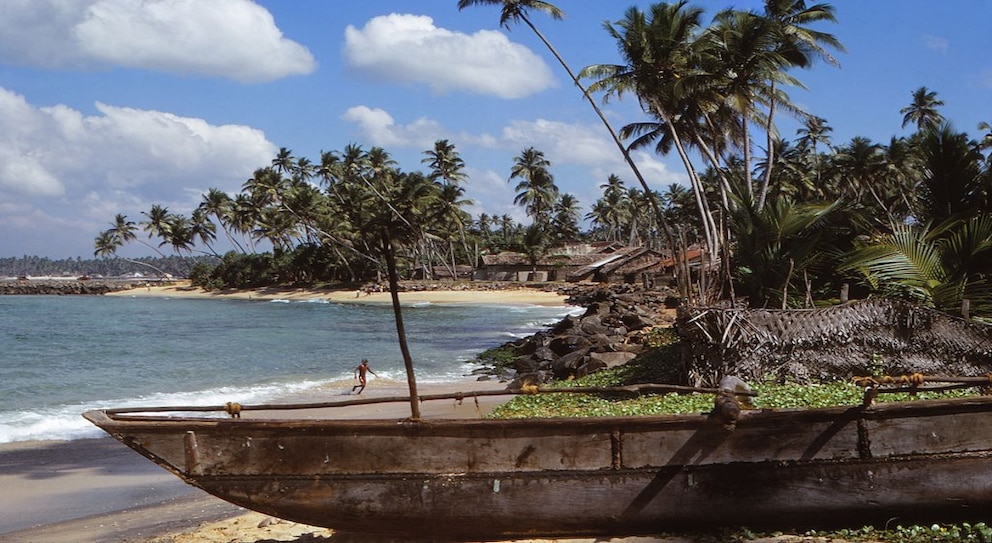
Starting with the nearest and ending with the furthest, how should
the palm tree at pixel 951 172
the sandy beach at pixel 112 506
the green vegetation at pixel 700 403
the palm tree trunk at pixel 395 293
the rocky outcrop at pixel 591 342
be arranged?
the palm tree trunk at pixel 395 293, the green vegetation at pixel 700 403, the sandy beach at pixel 112 506, the palm tree at pixel 951 172, the rocky outcrop at pixel 591 342

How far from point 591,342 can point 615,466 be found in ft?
47.3

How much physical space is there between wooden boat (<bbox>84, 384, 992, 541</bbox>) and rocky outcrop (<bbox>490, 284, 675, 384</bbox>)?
9101 mm

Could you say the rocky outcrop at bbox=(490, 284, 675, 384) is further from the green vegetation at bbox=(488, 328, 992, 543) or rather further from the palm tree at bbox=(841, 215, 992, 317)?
the palm tree at bbox=(841, 215, 992, 317)

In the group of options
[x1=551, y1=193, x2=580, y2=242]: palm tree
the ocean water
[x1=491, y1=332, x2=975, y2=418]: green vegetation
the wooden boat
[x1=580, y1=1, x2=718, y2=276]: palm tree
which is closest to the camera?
the wooden boat

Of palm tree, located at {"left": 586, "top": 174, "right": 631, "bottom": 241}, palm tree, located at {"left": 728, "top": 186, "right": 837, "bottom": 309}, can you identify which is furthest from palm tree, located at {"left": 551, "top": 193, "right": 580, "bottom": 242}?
palm tree, located at {"left": 728, "top": 186, "right": 837, "bottom": 309}

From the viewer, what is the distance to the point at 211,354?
26.2 metres

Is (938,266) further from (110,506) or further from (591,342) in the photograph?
(110,506)

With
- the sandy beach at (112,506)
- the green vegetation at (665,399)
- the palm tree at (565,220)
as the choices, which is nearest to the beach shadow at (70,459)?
the sandy beach at (112,506)

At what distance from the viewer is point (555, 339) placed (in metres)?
21.7

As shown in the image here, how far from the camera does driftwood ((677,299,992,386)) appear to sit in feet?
31.1

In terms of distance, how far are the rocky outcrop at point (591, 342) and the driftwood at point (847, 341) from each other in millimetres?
5195

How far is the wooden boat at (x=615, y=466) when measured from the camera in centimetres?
570

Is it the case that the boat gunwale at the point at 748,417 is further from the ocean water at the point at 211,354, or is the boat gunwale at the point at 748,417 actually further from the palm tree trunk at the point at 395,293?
the ocean water at the point at 211,354

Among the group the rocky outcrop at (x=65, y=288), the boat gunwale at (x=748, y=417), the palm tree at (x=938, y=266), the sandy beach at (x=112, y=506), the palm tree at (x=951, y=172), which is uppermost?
the palm tree at (x=951, y=172)
